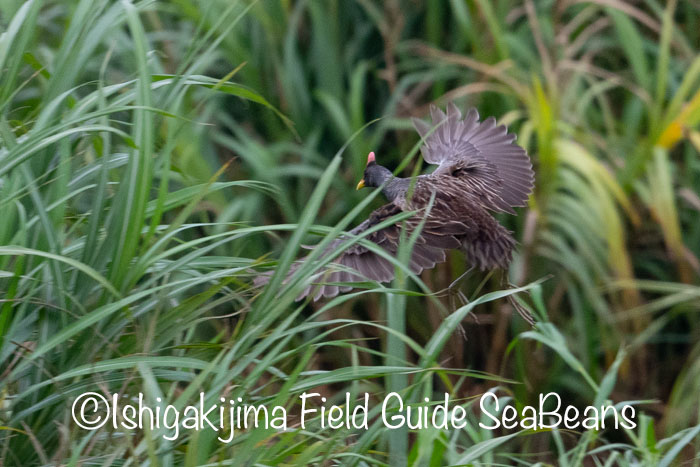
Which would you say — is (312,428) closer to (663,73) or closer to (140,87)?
(140,87)

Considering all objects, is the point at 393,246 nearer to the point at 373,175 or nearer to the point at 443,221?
the point at 443,221

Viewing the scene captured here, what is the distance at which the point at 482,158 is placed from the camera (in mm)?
2951

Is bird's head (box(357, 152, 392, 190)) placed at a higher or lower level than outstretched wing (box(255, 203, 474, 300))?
higher

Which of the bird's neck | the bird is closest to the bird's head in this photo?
the bird

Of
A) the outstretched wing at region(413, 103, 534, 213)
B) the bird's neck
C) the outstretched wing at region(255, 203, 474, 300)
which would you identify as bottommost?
the outstretched wing at region(255, 203, 474, 300)

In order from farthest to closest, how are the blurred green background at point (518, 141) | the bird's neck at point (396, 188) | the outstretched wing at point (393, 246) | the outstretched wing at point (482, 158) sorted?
the blurred green background at point (518, 141) → the outstretched wing at point (482, 158) → the bird's neck at point (396, 188) → the outstretched wing at point (393, 246)

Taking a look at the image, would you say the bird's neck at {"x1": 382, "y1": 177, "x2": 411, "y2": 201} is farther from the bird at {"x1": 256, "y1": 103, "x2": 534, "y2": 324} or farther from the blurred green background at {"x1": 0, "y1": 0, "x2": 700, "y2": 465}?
the blurred green background at {"x1": 0, "y1": 0, "x2": 700, "y2": 465}

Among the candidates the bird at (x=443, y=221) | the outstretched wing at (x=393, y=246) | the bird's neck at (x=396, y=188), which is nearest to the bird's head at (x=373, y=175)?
the bird at (x=443, y=221)

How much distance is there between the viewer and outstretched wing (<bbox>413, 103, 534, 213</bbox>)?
270 centimetres

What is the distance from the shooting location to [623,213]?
14.0 ft

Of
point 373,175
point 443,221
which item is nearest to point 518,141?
point 373,175

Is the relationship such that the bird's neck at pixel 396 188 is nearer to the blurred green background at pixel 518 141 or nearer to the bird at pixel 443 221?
the bird at pixel 443 221

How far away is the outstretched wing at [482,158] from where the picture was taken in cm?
270

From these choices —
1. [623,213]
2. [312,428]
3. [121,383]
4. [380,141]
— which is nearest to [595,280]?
[623,213]
